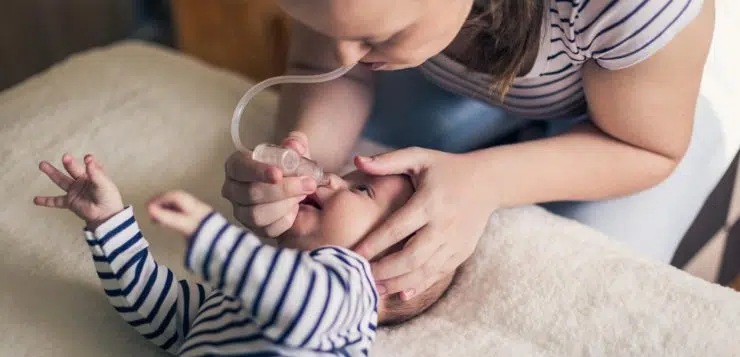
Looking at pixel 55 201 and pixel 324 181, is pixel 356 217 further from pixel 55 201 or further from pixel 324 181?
pixel 55 201

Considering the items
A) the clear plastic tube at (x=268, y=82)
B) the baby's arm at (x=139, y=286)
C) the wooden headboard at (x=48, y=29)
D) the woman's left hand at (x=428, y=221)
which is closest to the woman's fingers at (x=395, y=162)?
the woman's left hand at (x=428, y=221)

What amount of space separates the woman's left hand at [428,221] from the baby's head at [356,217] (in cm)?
2

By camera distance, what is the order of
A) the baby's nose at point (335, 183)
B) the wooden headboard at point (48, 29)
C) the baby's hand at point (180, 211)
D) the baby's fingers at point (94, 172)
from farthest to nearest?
1. the wooden headboard at point (48, 29)
2. the baby's nose at point (335, 183)
3. the baby's fingers at point (94, 172)
4. the baby's hand at point (180, 211)

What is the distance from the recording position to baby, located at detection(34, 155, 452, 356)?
558 mm

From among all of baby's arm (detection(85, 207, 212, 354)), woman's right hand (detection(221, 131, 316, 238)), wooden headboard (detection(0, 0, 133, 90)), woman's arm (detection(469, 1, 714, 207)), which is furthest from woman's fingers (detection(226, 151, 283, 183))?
wooden headboard (detection(0, 0, 133, 90))

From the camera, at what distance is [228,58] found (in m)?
1.51

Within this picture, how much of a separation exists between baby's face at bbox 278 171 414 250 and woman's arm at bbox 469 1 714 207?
94 millimetres

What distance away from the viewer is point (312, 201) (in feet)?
2.54

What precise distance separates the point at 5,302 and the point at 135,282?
6.5 inches

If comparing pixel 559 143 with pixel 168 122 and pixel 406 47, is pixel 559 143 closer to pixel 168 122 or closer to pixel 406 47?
pixel 406 47

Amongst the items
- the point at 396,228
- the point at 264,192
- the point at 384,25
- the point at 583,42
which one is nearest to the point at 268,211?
the point at 264,192

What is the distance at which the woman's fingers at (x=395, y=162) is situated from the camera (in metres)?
0.75

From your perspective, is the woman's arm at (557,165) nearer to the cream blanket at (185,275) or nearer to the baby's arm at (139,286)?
the cream blanket at (185,275)

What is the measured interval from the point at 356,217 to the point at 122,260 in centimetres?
22
